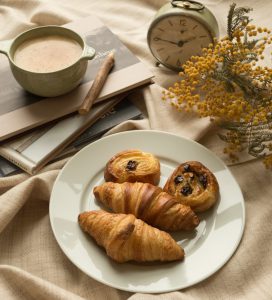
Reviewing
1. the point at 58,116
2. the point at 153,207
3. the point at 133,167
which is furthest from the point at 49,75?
the point at 153,207

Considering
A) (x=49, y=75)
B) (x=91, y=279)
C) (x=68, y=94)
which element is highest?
(x=49, y=75)

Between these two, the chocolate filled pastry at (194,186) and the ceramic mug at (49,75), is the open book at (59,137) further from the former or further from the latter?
the chocolate filled pastry at (194,186)

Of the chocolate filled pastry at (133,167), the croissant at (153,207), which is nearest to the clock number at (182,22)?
the chocolate filled pastry at (133,167)

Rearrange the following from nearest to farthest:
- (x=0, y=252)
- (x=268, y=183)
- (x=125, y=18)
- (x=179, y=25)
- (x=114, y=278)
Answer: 1. (x=114, y=278)
2. (x=0, y=252)
3. (x=268, y=183)
4. (x=179, y=25)
5. (x=125, y=18)

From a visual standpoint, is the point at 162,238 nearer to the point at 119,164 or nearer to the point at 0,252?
the point at 119,164

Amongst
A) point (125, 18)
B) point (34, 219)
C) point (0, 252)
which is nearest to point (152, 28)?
point (125, 18)

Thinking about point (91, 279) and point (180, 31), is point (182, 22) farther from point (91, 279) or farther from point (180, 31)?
point (91, 279)
